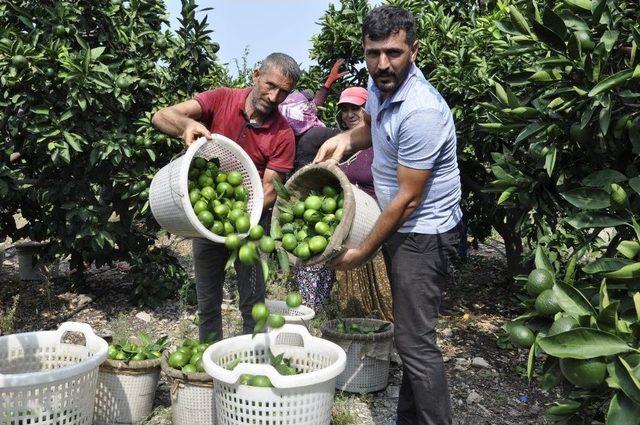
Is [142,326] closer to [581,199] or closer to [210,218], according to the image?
[210,218]

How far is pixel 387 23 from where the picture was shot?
95.7 inches

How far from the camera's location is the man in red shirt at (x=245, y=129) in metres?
3.19

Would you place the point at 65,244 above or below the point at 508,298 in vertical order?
above

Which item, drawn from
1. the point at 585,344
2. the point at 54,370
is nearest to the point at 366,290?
the point at 54,370

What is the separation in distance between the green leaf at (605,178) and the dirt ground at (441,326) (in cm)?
211

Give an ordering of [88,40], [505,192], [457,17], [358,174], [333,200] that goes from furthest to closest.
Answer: [457,17] < [88,40] < [358,174] < [333,200] < [505,192]

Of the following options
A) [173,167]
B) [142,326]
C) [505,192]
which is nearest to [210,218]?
[173,167]

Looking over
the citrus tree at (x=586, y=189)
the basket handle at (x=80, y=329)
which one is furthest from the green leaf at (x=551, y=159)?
the basket handle at (x=80, y=329)

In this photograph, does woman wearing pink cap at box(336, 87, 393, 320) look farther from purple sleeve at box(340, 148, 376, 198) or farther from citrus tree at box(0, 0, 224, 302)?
citrus tree at box(0, 0, 224, 302)

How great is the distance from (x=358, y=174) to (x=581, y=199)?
2735 mm

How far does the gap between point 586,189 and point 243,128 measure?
2.08 m

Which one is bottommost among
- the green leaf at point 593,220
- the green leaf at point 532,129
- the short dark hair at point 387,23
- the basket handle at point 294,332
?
the basket handle at point 294,332

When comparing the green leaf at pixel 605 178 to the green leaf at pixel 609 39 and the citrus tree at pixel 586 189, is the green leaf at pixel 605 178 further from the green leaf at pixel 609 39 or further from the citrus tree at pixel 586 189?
the green leaf at pixel 609 39

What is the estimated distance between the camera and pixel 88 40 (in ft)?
15.4
